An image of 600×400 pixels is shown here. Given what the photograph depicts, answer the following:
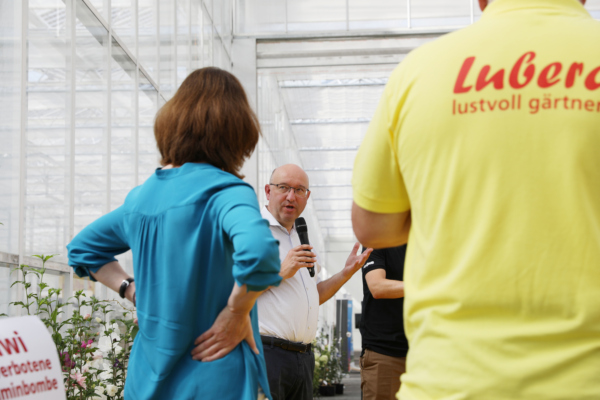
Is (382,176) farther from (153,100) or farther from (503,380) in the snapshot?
(153,100)

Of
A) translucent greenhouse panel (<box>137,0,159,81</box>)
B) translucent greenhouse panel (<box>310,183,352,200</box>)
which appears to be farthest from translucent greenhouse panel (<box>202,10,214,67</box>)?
translucent greenhouse panel (<box>310,183,352,200</box>)

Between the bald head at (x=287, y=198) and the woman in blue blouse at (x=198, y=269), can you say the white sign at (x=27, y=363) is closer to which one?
the woman in blue blouse at (x=198, y=269)

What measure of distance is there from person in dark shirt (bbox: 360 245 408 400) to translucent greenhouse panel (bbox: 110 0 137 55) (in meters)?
2.66

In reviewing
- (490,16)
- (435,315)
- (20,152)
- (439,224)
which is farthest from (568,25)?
(20,152)

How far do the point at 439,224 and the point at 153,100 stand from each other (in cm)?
505

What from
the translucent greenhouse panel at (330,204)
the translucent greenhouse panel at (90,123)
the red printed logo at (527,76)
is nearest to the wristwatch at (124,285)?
the red printed logo at (527,76)

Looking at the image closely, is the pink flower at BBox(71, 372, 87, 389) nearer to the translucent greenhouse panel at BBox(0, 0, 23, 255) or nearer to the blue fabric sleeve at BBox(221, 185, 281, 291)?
the translucent greenhouse panel at BBox(0, 0, 23, 255)

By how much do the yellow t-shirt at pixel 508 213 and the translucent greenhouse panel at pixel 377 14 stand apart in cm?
863

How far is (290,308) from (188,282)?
1.85 m

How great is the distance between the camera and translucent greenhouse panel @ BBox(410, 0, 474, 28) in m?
9.38

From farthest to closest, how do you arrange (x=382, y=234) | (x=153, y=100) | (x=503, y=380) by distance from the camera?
(x=153, y=100), (x=382, y=234), (x=503, y=380)

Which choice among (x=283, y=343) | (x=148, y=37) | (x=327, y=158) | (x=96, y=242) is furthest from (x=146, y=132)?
(x=327, y=158)

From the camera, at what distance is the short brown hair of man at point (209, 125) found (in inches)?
60.8

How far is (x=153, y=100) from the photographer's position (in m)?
5.83
